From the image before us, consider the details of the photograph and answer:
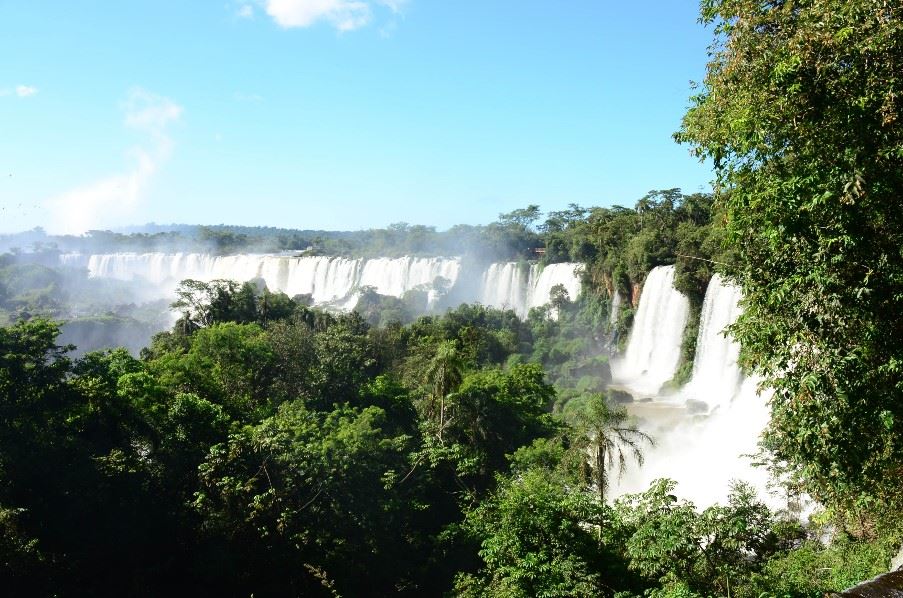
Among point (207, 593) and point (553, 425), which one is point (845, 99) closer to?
point (207, 593)

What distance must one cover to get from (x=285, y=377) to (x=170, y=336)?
1225 centimetres

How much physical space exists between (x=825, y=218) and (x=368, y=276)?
52.2 meters

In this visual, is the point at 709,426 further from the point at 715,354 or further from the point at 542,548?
the point at 542,548

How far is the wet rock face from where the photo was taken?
4.51 metres

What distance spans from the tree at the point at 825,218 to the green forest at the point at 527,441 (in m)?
0.03

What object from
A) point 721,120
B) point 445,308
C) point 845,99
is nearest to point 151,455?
point 721,120

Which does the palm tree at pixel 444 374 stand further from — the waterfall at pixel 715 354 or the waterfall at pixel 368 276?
the waterfall at pixel 368 276

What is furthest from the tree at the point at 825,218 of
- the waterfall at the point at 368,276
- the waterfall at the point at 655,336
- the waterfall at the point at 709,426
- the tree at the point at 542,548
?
the waterfall at the point at 368,276

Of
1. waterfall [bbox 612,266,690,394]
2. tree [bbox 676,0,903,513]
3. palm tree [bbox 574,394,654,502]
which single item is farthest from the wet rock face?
waterfall [bbox 612,266,690,394]

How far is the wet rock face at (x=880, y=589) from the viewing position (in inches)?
177

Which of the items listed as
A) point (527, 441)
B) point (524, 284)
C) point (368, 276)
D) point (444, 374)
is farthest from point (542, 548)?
point (368, 276)

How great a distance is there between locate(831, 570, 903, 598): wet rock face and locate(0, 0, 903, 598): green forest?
131 centimetres

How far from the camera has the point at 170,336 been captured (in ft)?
96.6

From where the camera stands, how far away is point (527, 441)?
64.1 feet
